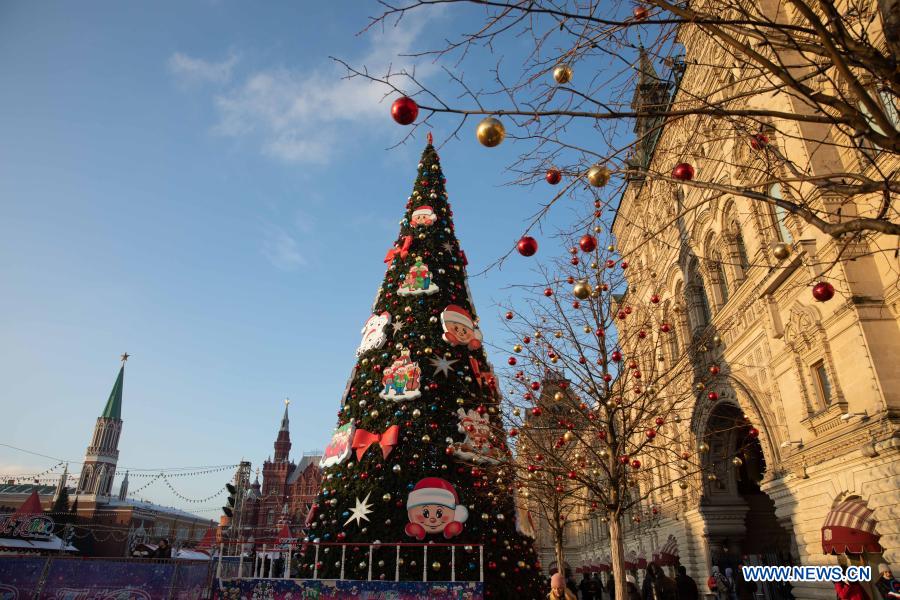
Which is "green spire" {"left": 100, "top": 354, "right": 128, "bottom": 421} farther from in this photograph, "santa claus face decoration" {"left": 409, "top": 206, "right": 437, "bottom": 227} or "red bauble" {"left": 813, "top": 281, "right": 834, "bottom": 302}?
"red bauble" {"left": 813, "top": 281, "right": 834, "bottom": 302}

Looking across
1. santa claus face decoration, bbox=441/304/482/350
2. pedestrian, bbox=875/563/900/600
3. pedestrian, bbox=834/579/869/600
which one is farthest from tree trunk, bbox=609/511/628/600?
santa claus face decoration, bbox=441/304/482/350

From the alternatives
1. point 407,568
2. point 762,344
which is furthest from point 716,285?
point 407,568

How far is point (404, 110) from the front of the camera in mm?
4031

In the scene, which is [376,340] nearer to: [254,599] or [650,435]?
[254,599]

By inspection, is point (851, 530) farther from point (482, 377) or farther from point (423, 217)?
point (423, 217)

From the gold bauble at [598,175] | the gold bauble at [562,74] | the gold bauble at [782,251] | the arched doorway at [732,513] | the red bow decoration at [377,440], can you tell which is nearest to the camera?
the gold bauble at [598,175]

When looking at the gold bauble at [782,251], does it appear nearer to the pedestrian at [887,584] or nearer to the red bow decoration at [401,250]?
the pedestrian at [887,584]

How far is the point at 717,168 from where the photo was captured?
1684 cm

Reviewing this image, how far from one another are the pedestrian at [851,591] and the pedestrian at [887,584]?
1.14ft

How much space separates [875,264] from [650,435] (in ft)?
21.2

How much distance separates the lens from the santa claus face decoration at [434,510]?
11078 mm

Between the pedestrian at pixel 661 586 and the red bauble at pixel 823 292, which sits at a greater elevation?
the red bauble at pixel 823 292

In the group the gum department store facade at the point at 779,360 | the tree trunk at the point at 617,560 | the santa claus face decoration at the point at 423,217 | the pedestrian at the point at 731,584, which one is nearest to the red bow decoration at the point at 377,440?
the tree trunk at the point at 617,560

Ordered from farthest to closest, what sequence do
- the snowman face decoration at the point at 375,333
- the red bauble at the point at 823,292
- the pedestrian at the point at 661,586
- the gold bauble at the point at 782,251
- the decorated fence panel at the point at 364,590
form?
the pedestrian at the point at 661,586 < the snowman face decoration at the point at 375,333 < the decorated fence panel at the point at 364,590 < the gold bauble at the point at 782,251 < the red bauble at the point at 823,292
